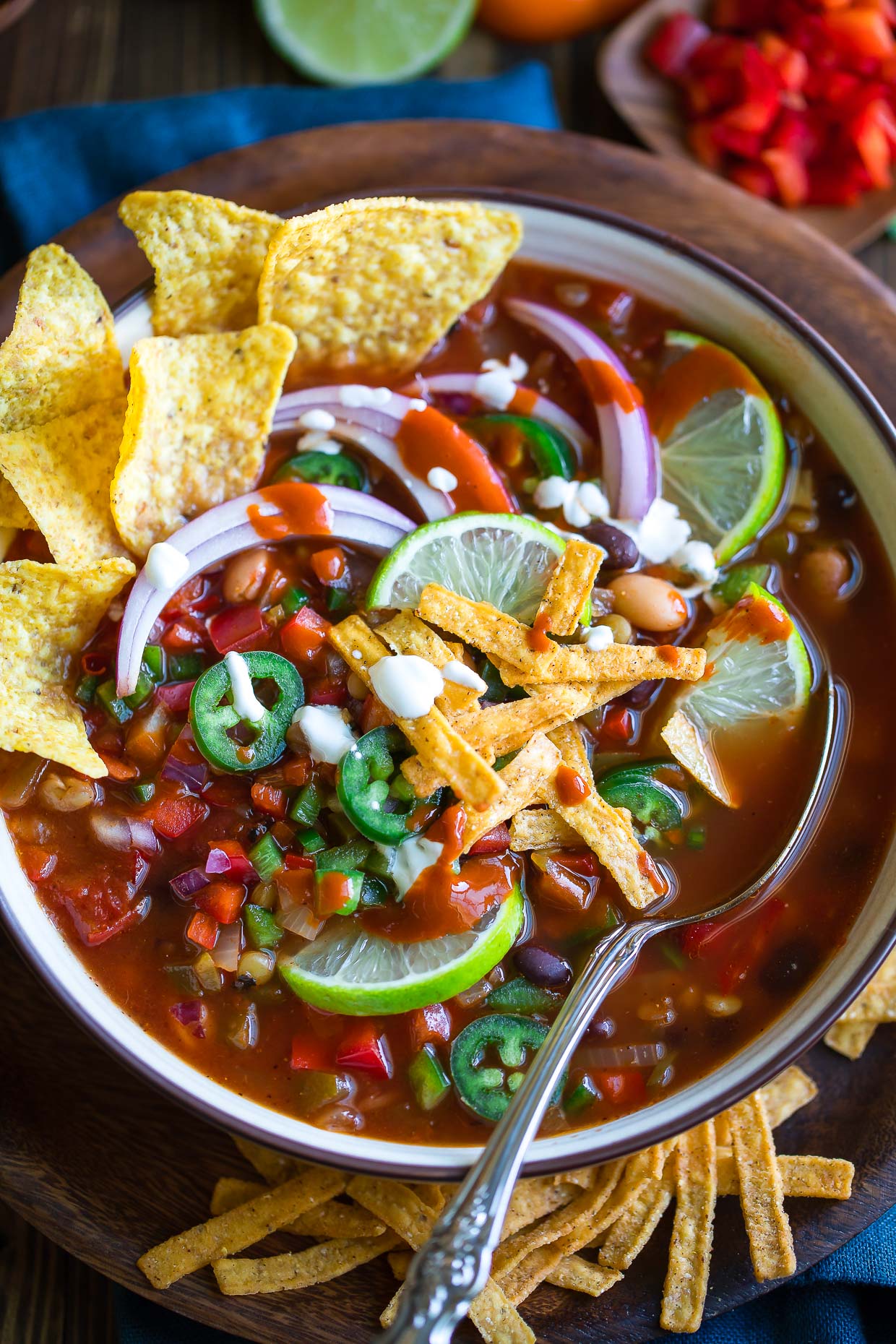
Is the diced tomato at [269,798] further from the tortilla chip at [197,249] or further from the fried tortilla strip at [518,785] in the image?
the tortilla chip at [197,249]

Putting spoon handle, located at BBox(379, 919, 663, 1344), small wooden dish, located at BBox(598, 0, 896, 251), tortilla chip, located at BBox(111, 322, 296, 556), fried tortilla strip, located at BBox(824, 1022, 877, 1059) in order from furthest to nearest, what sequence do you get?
small wooden dish, located at BBox(598, 0, 896, 251) → fried tortilla strip, located at BBox(824, 1022, 877, 1059) → tortilla chip, located at BBox(111, 322, 296, 556) → spoon handle, located at BBox(379, 919, 663, 1344)

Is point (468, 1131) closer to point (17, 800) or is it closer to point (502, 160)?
point (17, 800)

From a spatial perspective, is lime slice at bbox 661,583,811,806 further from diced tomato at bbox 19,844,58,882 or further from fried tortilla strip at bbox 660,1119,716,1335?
diced tomato at bbox 19,844,58,882

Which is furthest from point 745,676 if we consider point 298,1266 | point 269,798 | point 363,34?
point 363,34

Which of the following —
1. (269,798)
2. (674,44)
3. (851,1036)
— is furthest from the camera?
(674,44)

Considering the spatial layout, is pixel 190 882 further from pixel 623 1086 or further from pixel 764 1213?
pixel 764 1213

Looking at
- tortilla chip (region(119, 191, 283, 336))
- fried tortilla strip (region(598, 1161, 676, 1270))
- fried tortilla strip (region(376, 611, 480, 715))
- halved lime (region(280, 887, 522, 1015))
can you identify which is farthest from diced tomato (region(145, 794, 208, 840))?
fried tortilla strip (region(598, 1161, 676, 1270))
